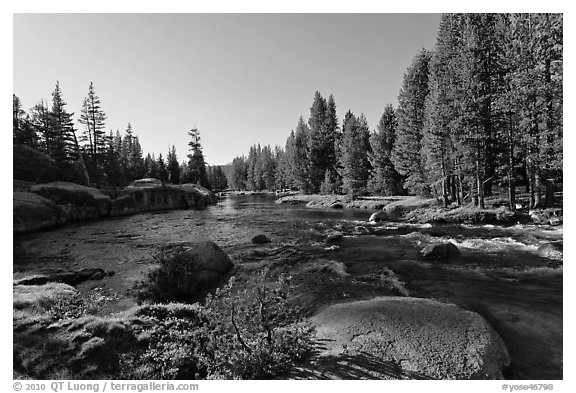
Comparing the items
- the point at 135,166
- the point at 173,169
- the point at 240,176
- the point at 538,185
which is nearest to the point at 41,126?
the point at 135,166

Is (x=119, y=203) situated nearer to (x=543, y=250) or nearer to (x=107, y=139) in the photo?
(x=107, y=139)

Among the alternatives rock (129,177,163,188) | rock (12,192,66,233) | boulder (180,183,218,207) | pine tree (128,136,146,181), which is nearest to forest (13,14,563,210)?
rock (12,192,66,233)

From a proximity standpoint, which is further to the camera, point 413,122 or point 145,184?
point 145,184

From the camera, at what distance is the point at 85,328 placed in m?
6.41

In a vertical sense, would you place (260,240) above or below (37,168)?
below

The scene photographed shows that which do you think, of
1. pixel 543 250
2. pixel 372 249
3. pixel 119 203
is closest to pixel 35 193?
pixel 119 203

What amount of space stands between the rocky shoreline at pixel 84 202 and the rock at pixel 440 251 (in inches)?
1090

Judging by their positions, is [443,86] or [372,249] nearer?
[372,249]

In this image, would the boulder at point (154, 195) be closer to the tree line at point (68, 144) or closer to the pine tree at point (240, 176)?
the tree line at point (68, 144)

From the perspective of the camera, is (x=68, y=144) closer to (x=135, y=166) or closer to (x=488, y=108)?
(x=135, y=166)

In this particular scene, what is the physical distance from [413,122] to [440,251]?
83.1 ft

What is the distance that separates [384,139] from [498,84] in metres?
23.5

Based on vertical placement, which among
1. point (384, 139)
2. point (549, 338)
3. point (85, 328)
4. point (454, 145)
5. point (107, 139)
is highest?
point (107, 139)

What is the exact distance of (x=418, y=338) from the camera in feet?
19.2
